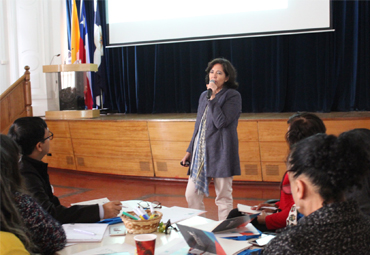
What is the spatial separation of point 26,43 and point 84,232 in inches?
229

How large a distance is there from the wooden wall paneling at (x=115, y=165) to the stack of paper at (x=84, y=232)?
339 cm

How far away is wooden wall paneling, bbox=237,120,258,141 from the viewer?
4.47m

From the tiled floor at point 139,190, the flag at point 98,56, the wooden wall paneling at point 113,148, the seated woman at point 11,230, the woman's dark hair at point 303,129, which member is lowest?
the tiled floor at point 139,190

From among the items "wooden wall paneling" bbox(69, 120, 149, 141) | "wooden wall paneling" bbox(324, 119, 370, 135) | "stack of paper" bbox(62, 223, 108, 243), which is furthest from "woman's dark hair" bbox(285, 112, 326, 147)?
"wooden wall paneling" bbox(69, 120, 149, 141)

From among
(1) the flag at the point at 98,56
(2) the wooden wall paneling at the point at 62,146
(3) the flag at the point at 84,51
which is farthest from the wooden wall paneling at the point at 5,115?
(1) the flag at the point at 98,56

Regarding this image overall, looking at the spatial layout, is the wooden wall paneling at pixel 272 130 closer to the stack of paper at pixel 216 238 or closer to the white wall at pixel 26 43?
the stack of paper at pixel 216 238

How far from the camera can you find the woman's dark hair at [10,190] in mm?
1163

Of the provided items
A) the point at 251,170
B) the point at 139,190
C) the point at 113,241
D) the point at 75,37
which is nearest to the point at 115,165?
the point at 139,190

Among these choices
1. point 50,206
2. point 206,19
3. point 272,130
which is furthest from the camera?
point 206,19

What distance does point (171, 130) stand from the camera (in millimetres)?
4832

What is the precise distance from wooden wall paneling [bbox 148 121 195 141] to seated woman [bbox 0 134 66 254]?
337 centimetres

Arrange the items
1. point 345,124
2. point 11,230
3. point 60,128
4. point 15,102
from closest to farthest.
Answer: point 11,230 < point 345,124 < point 15,102 < point 60,128

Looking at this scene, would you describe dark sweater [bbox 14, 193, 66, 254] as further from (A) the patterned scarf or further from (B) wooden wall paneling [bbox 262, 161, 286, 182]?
(B) wooden wall paneling [bbox 262, 161, 286, 182]

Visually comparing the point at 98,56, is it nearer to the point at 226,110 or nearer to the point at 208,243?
the point at 226,110
